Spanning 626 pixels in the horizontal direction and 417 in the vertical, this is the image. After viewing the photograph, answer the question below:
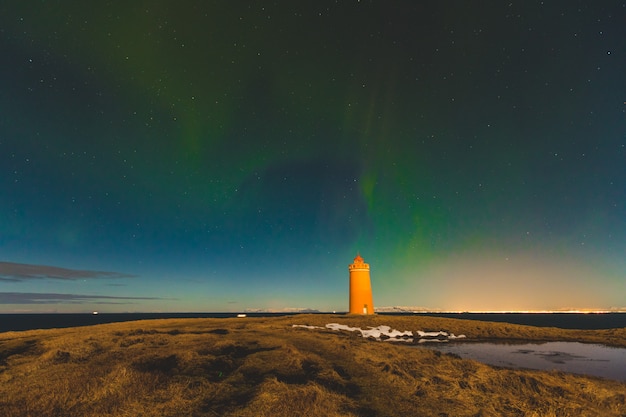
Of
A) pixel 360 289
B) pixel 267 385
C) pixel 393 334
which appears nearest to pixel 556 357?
pixel 393 334

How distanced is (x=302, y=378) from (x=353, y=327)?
94.0ft

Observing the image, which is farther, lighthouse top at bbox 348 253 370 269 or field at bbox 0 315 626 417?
lighthouse top at bbox 348 253 370 269

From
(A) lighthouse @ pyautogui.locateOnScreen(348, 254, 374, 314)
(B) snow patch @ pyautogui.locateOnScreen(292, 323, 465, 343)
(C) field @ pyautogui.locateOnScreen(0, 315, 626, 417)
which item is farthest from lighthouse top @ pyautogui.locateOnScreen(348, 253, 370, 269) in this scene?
(C) field @ pyautogui.locateOnScreen(0, 315, 626, 417)

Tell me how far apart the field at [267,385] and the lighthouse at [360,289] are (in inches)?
1470

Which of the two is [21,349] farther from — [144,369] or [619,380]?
[619,380]

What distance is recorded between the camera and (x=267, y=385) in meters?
12.5

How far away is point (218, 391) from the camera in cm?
1248

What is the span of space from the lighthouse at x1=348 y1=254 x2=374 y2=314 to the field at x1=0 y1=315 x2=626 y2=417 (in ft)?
122

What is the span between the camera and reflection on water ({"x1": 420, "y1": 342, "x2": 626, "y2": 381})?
23672mm

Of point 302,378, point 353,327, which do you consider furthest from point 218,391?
point 353,327

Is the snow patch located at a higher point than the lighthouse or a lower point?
lower

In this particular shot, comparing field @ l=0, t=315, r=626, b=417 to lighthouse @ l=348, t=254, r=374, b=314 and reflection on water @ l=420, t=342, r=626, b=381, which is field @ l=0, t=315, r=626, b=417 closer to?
reflection on water @ l=420, t=342, r=626, b=381

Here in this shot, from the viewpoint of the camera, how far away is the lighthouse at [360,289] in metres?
58.8

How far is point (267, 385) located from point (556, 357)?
27634 mm
